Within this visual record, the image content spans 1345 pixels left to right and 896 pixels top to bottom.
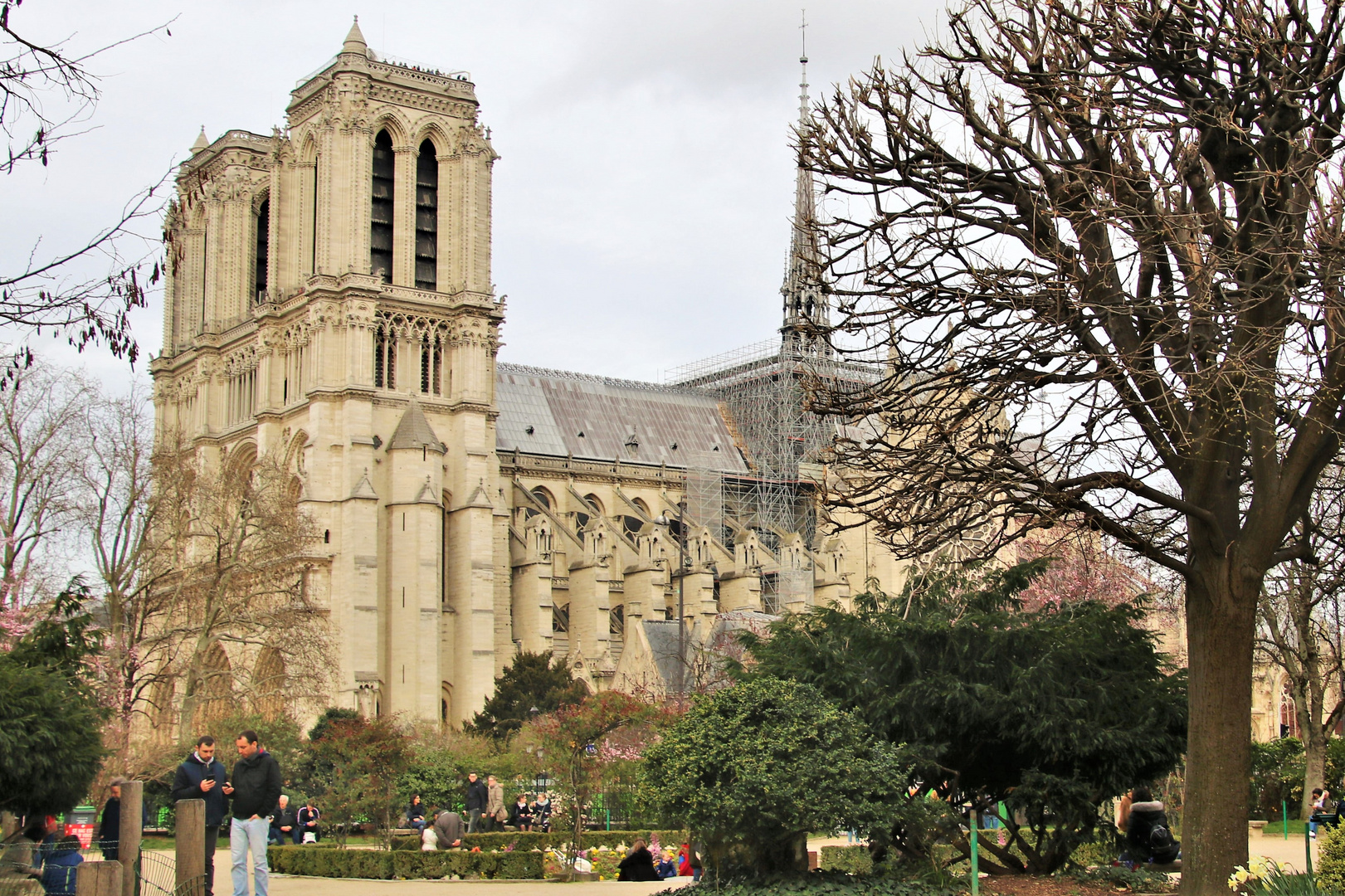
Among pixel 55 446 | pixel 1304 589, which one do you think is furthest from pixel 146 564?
pixel 1304 589

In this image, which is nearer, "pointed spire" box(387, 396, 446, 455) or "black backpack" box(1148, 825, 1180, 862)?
"black backpack" box(1148, 825, 1180, 862)

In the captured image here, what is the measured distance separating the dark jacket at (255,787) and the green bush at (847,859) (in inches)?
356

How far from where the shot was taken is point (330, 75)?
5638 cm

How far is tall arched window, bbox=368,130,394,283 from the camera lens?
188 feet

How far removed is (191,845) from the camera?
40.8 ft

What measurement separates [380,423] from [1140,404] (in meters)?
43.1

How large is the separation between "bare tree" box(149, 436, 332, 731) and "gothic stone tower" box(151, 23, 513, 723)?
9027 millimetres

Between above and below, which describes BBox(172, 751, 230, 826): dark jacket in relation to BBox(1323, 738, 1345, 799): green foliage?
above

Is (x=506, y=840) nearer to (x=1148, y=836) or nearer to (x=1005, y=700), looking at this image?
(x=1148, y=836)

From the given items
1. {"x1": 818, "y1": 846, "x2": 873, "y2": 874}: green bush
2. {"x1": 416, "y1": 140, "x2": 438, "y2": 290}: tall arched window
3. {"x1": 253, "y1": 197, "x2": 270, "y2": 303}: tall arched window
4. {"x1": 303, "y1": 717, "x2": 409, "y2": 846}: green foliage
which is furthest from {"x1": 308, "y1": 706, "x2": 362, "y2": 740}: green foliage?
{"x1": 818, "y1": 846, "x2": 873, "y2": 874}: green bush

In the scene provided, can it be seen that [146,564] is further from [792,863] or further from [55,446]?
[792,863]

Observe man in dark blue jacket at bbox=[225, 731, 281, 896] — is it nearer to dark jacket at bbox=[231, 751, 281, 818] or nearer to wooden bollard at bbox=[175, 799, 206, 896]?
dark jacket at bbox=[231, 751, 281, 818]

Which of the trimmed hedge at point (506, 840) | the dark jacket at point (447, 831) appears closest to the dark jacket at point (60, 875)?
the trimmed hedge at point (506, 840)

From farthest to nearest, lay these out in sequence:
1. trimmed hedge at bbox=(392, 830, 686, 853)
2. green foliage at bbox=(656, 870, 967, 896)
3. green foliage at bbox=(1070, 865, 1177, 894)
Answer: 1. trimmed hedge at bbox=(392, 830, 686, 853)
2. green foliage at bbox=(1070, 865, 1177, 894)
3. green foliage at bbox=(656, 870, 967, 896)
